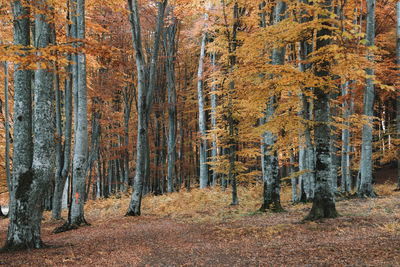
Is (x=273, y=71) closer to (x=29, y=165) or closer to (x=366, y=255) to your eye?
(x=366, y=255)

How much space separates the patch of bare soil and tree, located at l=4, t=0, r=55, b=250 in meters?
0.53

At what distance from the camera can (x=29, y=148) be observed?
611 centimetres

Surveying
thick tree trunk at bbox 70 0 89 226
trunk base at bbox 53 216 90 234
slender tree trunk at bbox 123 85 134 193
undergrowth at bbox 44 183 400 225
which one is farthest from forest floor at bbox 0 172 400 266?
slender tree trunk at bbox 123 85 134 193

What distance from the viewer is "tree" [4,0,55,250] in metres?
5.76

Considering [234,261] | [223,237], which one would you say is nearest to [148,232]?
[223,237]

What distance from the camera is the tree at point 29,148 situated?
18.9 feet

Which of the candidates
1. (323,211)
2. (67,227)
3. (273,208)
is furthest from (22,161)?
(273,208)

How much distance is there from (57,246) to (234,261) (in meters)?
4.17

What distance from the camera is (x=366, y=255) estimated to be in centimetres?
420

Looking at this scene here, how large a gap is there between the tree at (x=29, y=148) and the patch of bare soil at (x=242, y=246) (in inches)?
20.8

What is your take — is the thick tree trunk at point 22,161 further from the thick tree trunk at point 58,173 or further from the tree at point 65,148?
the thick tree trunk at point 58,173

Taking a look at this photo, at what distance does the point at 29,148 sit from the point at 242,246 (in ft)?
Answer: 16.6

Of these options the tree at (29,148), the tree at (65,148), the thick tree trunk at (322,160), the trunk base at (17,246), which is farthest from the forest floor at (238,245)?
the tree at (65,148)

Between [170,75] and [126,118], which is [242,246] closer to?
[170,75]
